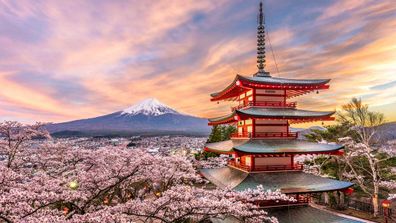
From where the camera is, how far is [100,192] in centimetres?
1055

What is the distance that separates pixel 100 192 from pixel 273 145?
946 centimetres

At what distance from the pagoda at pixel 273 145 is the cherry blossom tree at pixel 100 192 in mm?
2243

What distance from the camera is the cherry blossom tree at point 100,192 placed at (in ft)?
24.9

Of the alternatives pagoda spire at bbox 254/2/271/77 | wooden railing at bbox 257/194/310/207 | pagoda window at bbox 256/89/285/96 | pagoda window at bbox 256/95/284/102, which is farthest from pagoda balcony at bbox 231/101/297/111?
wooden railing at bbox 257/194/310/207

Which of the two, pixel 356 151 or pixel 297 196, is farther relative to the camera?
pixel 356 151

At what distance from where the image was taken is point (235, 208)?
31.9ft

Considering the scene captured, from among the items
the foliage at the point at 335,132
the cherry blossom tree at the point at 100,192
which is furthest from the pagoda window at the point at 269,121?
the foliage at the point at 335,132

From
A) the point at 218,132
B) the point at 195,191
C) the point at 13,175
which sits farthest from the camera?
the point at 218,132

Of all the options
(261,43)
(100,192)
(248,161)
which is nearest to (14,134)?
(100,192)

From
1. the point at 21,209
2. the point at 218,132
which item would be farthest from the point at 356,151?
the point at 21,209

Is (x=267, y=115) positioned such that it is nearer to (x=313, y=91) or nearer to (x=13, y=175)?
(x=313, y=91)

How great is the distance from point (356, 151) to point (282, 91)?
1214 cm

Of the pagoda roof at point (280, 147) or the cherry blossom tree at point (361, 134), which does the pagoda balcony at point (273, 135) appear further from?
the cherry blossom tree at point (361, 134)

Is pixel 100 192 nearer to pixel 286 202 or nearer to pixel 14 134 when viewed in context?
pixel 14 134
